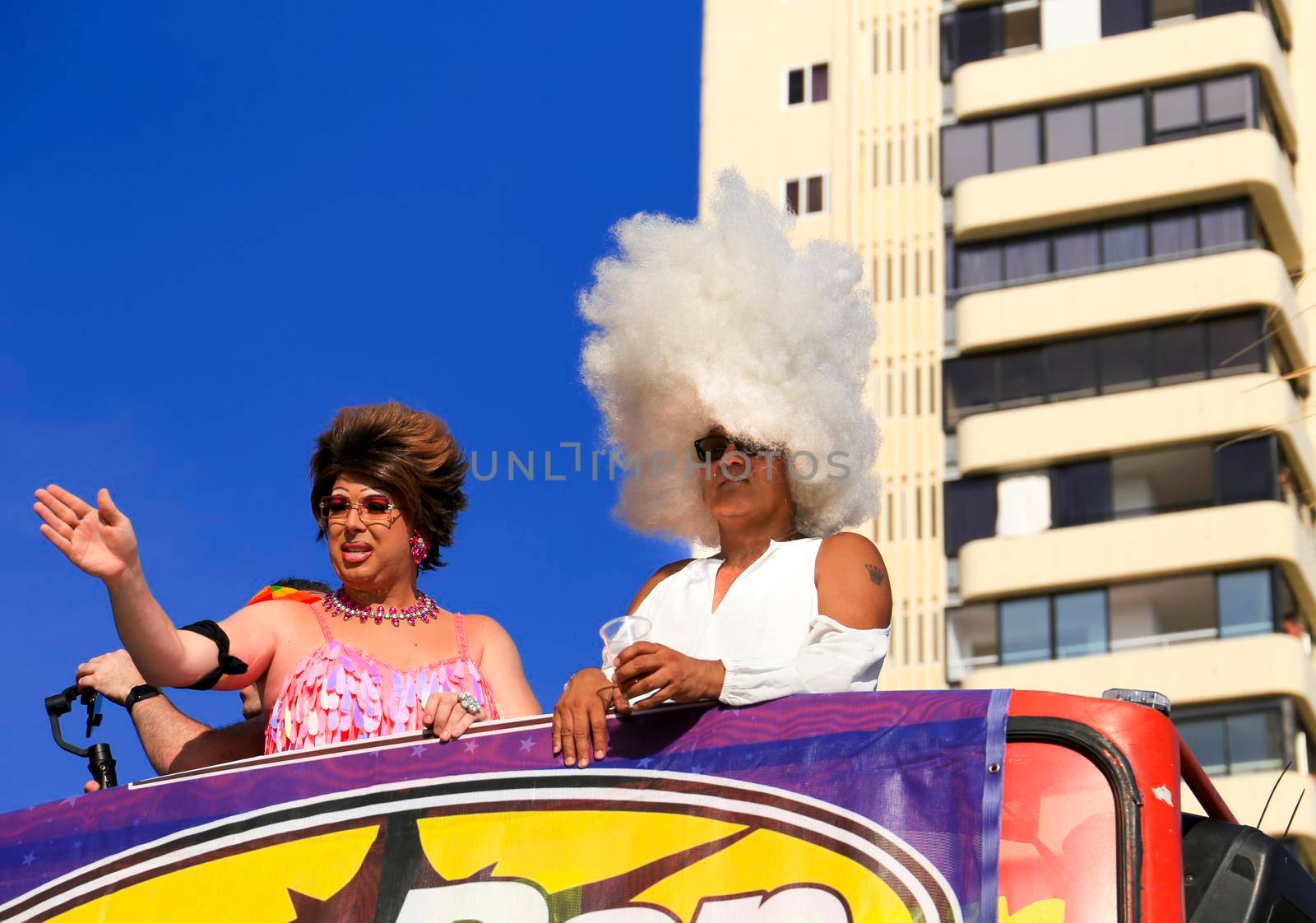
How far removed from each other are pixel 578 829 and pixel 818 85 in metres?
32.7

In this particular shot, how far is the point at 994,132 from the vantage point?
3322 centimetres

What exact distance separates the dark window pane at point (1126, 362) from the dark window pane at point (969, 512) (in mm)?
2294

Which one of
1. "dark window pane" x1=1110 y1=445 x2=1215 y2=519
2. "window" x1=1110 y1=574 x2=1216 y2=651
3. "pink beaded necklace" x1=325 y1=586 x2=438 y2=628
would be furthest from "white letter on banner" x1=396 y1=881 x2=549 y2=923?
"dark window pane" x1=1110 y1=445 x2=1215 y2=519

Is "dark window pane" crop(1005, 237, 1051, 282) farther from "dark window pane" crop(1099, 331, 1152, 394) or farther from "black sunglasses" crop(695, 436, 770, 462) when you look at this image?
"black sunglasses" crop(695, 436, 770, 462)

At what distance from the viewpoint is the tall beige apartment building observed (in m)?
29.2

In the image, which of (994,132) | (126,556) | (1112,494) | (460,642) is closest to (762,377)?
(460,642)

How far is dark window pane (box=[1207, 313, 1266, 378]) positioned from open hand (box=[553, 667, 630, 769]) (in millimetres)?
27581

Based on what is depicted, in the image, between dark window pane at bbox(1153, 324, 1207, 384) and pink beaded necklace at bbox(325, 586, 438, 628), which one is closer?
pink beaded necklace at bbox(325, 586, 438, 628)

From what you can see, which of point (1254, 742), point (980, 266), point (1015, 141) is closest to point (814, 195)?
point (980, 266)

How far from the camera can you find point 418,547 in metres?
5.54

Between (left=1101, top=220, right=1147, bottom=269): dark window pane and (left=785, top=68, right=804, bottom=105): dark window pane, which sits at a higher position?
A: (left=785, top=68, right=804, bottom=105): dark window pane

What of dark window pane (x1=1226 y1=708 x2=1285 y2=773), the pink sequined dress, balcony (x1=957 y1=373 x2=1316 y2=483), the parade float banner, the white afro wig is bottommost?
the parade float banner

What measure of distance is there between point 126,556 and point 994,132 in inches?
1177

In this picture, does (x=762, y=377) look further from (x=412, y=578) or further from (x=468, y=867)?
(x=468, y=867)
